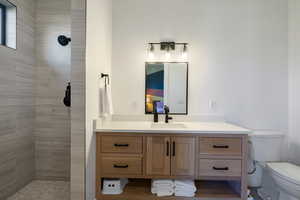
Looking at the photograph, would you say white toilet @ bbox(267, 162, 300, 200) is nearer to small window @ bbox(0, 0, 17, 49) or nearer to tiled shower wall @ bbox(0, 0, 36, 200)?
tiled shower wall @ bbox(0, 0, 36, 200)

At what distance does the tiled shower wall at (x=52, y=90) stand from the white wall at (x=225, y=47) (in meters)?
0.76

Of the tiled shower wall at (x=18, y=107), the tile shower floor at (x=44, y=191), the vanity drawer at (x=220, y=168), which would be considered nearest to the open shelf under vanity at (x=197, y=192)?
the vanity drawer at (x=220, y=168)

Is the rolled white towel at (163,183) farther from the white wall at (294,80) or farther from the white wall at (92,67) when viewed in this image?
the white wall at (294,80)

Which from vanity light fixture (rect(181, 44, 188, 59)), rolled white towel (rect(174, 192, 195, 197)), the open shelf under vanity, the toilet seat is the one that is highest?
vanity light fixture (rect(181, 44, 188, 59))

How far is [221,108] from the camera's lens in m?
2.35

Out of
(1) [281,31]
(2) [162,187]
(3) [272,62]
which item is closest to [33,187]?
(2) [162,187]

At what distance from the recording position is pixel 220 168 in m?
1.74

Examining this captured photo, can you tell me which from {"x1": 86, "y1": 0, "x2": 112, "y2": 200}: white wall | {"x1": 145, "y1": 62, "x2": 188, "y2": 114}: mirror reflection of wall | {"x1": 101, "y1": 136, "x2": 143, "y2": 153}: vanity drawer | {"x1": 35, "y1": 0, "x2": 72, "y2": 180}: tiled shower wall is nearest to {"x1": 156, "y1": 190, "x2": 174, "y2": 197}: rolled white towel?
{"x1": 101, "y1": 136, "x2": 143, "y2": 153}: vanity drawer

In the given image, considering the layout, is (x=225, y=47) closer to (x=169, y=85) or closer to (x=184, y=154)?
(x=169, y=85)

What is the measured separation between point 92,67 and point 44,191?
172 cm

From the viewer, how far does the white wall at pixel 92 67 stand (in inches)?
65.1

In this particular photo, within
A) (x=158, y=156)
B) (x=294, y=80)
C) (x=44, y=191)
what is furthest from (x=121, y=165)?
(x=294, y=80)

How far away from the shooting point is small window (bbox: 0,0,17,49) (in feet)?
6.82

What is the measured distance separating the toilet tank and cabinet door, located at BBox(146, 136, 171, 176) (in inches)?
44.3
